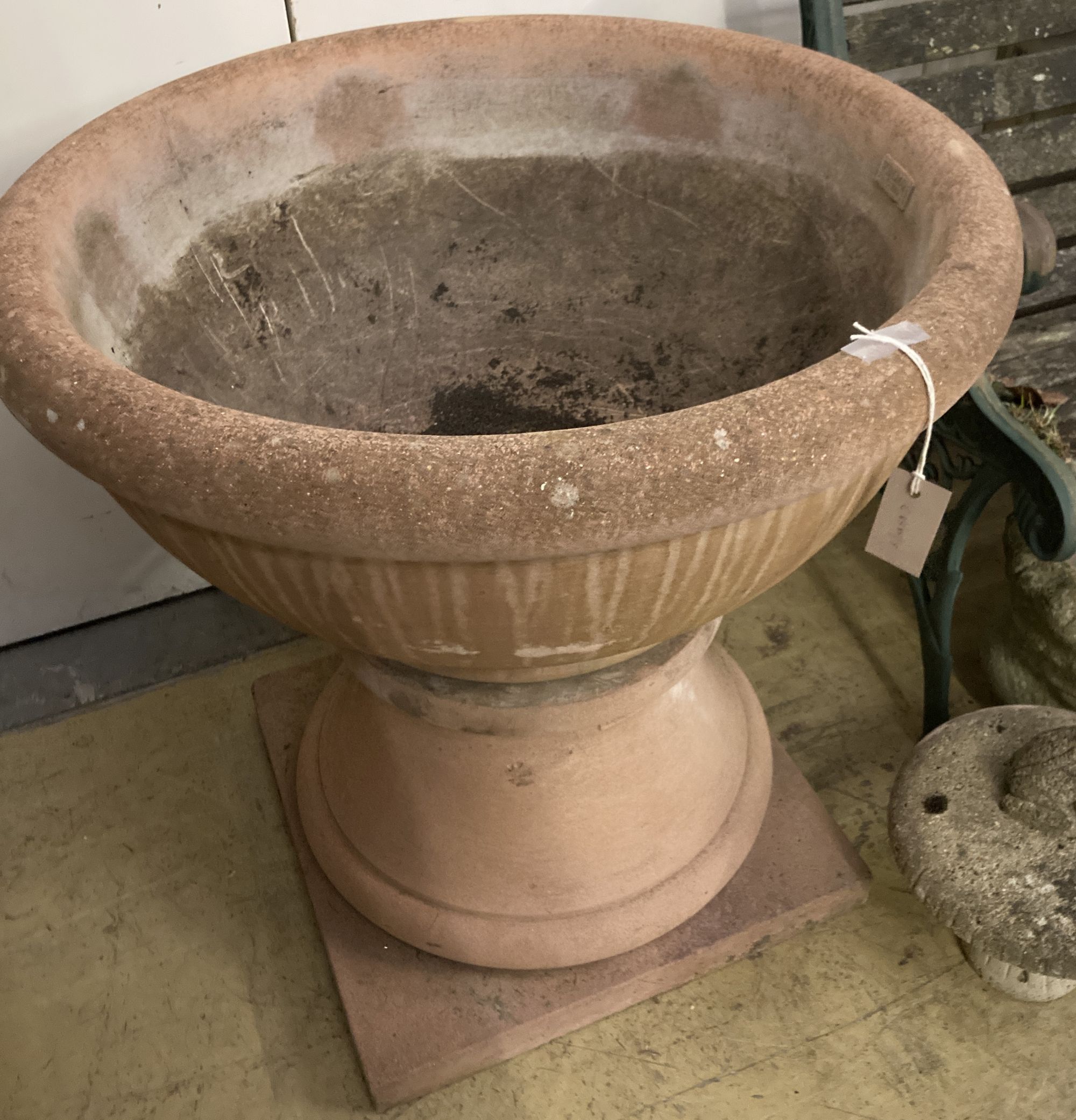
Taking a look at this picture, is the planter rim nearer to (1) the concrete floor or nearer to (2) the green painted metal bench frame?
(2) the green painted metal bench frame

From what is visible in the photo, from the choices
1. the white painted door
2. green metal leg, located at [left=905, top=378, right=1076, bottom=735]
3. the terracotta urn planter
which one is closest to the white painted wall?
Result: the white painted door

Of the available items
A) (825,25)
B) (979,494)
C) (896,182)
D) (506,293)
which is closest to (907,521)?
(979,494)

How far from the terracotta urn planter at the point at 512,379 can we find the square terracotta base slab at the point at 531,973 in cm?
4

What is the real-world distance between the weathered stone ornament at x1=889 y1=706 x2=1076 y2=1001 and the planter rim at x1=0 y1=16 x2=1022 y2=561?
55 centimetres

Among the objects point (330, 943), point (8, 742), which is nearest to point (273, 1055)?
point (330, 943)

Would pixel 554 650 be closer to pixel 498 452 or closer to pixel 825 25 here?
pixel 498 452

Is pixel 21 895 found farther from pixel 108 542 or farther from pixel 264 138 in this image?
pixel 264 138

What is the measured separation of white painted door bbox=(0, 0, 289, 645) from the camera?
3.66ft

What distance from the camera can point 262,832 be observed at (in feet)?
4.30

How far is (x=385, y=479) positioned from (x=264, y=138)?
66 cm

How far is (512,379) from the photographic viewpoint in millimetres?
1231

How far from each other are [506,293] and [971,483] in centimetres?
60

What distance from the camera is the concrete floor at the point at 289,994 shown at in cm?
106

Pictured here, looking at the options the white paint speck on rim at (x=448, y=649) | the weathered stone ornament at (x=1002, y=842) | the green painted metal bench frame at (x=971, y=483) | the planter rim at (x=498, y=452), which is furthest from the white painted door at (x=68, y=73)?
the weathered stone ornament at (x=1002, y=842)
